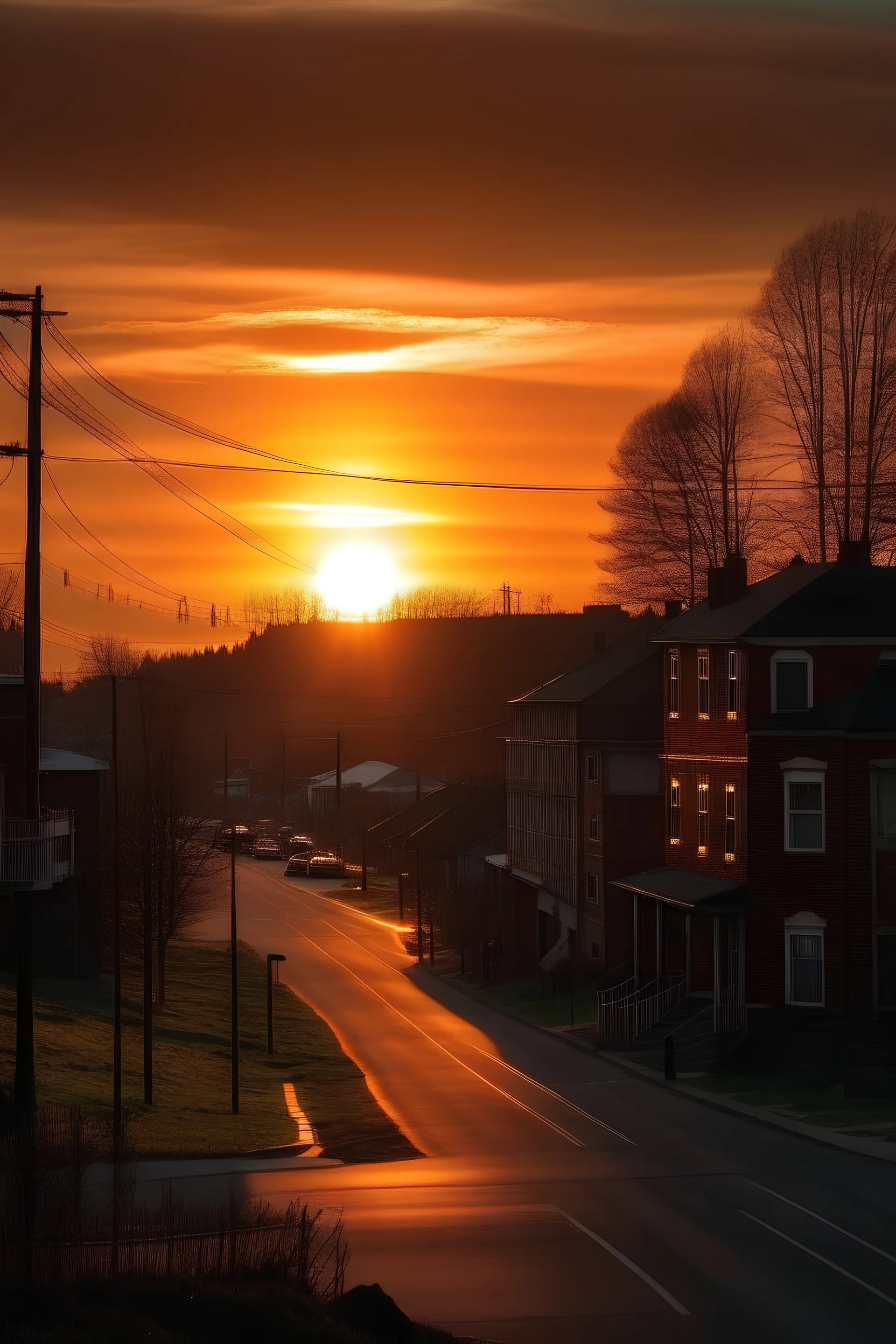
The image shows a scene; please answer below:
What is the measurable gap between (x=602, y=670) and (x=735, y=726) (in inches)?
752

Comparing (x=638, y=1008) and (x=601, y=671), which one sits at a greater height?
(x=601, y=671)

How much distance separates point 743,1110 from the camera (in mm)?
36750

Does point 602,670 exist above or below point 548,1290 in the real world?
above

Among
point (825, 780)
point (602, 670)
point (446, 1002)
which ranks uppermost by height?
point (602, 670)

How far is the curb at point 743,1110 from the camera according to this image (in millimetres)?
31406

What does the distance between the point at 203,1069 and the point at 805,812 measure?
18.9 metres

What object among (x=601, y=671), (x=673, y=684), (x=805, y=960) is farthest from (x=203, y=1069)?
(x=601, y=671)

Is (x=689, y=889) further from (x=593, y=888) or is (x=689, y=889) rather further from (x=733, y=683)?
(x=593, y=888)

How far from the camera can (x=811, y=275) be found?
5494cm

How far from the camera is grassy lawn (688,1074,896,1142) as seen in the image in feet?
113

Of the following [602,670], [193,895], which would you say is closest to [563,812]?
[602,670]

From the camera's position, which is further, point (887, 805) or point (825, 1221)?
point (887, 805)

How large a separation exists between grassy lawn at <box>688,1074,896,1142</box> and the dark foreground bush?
20.3 metres

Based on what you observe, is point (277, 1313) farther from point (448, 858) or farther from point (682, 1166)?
point (448, 858)
